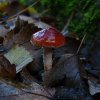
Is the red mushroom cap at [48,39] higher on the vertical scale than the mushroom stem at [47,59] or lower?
higher

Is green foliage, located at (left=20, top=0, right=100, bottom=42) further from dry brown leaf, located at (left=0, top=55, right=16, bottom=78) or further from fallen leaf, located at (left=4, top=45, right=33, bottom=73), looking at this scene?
dry brown leaf, located at (left=0, top=55, right=16, bottom=78)

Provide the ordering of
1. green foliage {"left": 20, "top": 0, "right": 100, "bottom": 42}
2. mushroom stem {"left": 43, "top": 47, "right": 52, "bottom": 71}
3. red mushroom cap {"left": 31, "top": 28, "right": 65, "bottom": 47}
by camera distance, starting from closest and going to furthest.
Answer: red mushroom cap {"left": 31, "top": 28, "right": 65, "bottom": 47}, mushroom stem {"left": 43, "top": 47, "right": 52, "bottom": 71}, green foliage {"left": 20, "top": 0, "right": 100, "bottom": 42}

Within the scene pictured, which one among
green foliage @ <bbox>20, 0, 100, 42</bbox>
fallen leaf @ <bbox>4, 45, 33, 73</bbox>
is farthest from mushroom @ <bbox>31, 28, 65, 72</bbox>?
green foliage @ <bbox>20, 0, 100, 42</bbox>

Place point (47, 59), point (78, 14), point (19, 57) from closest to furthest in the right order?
point (47, 59) < point (19, 57) < point (78, 14)

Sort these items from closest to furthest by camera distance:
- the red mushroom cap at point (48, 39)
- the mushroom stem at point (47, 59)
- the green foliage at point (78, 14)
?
1. the red mushroom cap at point (48, 39)
2. the mushroom stem at point (47, 59)
3. the green foliage at point (78, 14)

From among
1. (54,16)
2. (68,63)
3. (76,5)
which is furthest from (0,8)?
(68,63)

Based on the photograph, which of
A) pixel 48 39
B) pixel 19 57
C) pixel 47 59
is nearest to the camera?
pixel 48 39

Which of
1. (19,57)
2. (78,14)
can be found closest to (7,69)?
(19,57)

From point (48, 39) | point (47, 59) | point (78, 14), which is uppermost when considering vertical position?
point (48, 39)

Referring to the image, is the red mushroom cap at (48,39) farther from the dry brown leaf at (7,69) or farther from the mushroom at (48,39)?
the dry brown leaf at (7,69)

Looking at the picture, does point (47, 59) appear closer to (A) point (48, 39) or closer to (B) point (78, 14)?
(A) point (48, 39)

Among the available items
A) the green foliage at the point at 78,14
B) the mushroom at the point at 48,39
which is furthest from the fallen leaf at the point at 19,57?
the green foliage at the point at 78,14

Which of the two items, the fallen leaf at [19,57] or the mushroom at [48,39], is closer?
the mushroom at [48,39]
